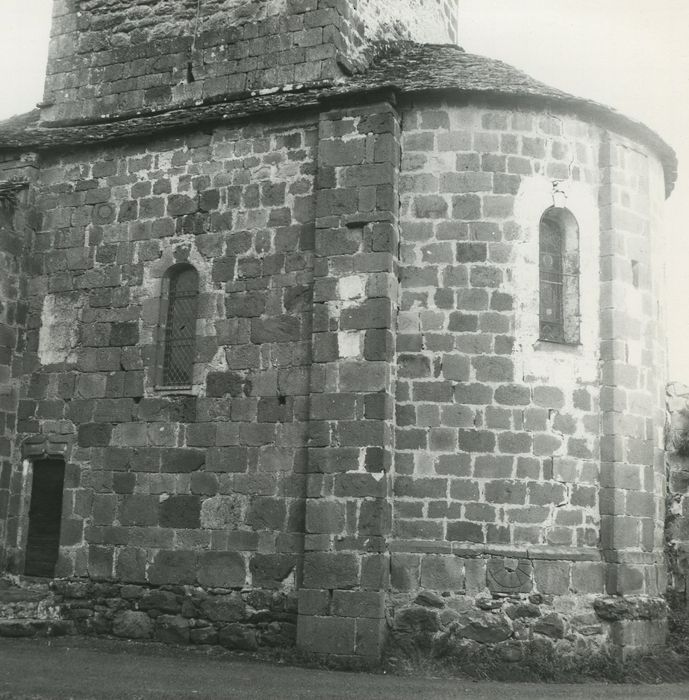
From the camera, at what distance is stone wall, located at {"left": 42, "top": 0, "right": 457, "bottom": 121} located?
1266 centimetres

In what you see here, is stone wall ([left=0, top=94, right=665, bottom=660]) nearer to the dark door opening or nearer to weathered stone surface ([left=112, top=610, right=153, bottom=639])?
weathered stone surface ([left=112, top=610, right=153, bottom=639])

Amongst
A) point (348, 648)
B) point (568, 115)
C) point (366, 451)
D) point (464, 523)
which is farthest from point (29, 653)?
point (568, 115)

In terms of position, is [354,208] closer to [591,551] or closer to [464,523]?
[464,523]

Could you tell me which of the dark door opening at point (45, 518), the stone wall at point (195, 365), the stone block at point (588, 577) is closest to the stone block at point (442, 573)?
the stone block at point (588, 577)

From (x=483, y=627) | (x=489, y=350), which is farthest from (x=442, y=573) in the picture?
(x=489, y=350)

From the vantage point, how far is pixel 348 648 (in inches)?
403

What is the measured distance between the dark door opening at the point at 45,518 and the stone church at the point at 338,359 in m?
0.03

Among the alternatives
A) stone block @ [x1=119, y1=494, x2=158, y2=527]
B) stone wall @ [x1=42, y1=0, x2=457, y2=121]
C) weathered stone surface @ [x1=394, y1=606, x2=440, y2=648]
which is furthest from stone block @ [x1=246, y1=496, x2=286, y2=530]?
stone wall @ [x1=42, y1=0, x2=457, y2=121]

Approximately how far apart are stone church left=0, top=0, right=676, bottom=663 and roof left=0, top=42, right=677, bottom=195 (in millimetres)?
59

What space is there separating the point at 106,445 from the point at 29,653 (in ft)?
A: 8.80

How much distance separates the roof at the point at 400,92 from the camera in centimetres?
1138

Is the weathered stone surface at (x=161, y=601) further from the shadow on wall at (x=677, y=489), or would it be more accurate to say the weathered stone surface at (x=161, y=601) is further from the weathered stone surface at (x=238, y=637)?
the shadow on wall at (x=677, y=489)

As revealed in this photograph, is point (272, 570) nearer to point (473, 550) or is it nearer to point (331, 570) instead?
point (331, 570)

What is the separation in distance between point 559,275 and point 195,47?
19.7 feet
